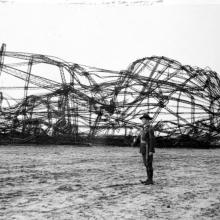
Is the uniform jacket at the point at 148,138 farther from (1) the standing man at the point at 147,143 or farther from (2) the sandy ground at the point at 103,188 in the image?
(2) the sandy ground at the point at 103,188

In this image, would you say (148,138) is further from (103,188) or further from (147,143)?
(103,188)

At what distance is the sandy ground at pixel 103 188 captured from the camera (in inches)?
180

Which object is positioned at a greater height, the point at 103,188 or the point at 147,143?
the point at 147,143

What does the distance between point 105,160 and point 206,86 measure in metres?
4.66

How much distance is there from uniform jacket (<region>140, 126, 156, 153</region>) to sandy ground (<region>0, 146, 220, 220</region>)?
1.86ft

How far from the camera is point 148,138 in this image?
6855 millimetres

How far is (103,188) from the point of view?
19.6 ft

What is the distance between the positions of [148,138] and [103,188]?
1.27m

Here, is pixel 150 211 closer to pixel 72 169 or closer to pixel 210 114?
pixel 72 169

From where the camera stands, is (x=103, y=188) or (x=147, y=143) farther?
(x=147, y=143)

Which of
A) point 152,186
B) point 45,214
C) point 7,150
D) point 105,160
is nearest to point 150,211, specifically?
point 45,214

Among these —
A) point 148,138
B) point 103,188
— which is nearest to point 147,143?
point 148,138

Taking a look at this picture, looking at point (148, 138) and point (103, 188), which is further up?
point (148, 138)

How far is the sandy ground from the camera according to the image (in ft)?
15.0
